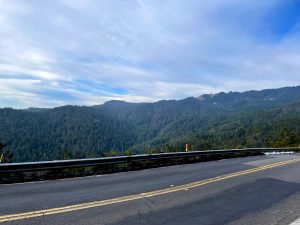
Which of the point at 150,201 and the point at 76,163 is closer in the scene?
the point at 150,201

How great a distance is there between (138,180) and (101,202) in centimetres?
362

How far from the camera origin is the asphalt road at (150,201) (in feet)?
20.9

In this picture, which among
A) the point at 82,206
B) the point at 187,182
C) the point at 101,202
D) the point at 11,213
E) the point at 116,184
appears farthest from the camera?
the point at 187,182

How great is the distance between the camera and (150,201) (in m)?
7.88

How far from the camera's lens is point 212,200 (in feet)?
27.6

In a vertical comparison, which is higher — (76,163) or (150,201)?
(76,163)

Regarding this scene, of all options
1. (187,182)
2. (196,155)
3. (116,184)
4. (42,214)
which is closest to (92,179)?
(116,184)

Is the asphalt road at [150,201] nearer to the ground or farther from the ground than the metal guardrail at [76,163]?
nearer to the ground

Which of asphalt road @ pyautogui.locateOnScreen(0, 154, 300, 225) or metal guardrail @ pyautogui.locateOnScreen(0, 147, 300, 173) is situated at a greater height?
metal guardrail @ pyautogui.locateOnScreen(0, 147, 300, 173)

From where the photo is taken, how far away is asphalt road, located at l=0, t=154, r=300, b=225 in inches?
250

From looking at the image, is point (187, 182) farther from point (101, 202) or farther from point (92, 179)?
point (101, 202)

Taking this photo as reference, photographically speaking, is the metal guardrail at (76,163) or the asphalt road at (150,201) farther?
the metal guardrail at (76,163)

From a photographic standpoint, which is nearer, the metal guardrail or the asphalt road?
the asphalt road

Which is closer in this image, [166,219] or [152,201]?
[166,219]
